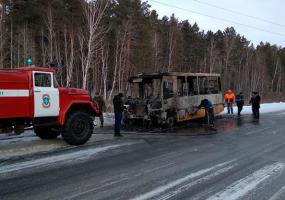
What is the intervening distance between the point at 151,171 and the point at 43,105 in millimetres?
4515

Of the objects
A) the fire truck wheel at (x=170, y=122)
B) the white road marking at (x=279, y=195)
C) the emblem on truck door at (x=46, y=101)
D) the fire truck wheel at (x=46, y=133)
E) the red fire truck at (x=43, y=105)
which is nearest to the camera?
the white road marking at (x=279, y=195)

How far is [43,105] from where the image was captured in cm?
1210

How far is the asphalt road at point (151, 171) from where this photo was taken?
7.25 m

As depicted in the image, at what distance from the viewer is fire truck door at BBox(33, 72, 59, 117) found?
1194cm

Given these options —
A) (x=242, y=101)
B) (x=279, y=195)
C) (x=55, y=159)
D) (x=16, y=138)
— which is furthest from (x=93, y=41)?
(x=279, y=195)

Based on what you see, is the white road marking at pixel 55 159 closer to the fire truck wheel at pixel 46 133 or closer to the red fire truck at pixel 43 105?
the red fire truck at pixel 43 105

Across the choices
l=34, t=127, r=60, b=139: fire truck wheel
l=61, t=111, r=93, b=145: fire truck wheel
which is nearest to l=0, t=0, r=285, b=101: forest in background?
l=34, t=127, r=60, b=139: fire truck wheel

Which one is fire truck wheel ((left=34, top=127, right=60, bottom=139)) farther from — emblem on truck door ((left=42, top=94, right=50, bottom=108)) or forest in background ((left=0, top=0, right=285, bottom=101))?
forest in background ((left=0, top=0, right=285, bottom=101))

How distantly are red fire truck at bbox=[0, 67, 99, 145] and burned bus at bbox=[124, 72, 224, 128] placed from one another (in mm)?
5026

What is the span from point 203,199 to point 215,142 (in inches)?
279

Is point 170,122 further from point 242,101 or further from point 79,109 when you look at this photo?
point 242,101

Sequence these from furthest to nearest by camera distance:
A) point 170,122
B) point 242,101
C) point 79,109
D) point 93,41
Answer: point 93,41, point 242,101, point 170,122, point 79,109

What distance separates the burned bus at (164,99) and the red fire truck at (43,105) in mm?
5026

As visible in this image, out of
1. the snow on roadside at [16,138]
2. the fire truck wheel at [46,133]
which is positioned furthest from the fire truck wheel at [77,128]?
the snow on roadside at [16,138]
